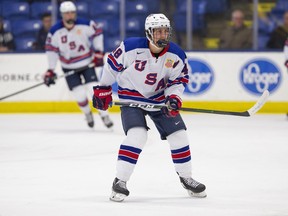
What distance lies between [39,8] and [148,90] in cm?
606

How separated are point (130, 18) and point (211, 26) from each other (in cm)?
99

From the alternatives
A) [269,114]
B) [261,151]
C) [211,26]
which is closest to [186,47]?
[211,26]

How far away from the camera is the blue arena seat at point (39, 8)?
10.4 meters

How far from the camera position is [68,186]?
16.5ft

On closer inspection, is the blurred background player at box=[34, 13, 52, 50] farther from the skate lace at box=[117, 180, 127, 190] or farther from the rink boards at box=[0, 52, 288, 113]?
the skate lace at box=[117, 180, 127, 190]

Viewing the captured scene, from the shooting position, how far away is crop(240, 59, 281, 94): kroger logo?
9.83 m

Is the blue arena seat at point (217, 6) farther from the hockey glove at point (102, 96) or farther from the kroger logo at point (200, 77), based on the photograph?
the hockey glove at point (102, 96)

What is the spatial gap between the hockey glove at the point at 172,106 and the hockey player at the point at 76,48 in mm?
3799

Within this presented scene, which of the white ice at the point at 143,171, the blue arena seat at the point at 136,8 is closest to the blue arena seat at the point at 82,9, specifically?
the blue arena seat at the point at 136,8

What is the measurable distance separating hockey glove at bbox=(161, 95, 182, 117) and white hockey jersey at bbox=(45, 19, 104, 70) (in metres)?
3.96

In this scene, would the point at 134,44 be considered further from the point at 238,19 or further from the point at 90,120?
the point at 238,19

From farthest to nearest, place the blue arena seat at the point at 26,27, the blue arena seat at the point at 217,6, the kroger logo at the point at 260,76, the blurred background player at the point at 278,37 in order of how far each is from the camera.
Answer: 1. the blue arena seat at the point at 26,27
2. the blue arena seat at the point at 217,6
3. the blurred background player at the point at 278,37
4. the kroger logo at the point at 260,76

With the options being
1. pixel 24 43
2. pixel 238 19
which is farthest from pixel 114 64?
pixel 24 43

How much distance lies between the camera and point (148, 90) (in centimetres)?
468
